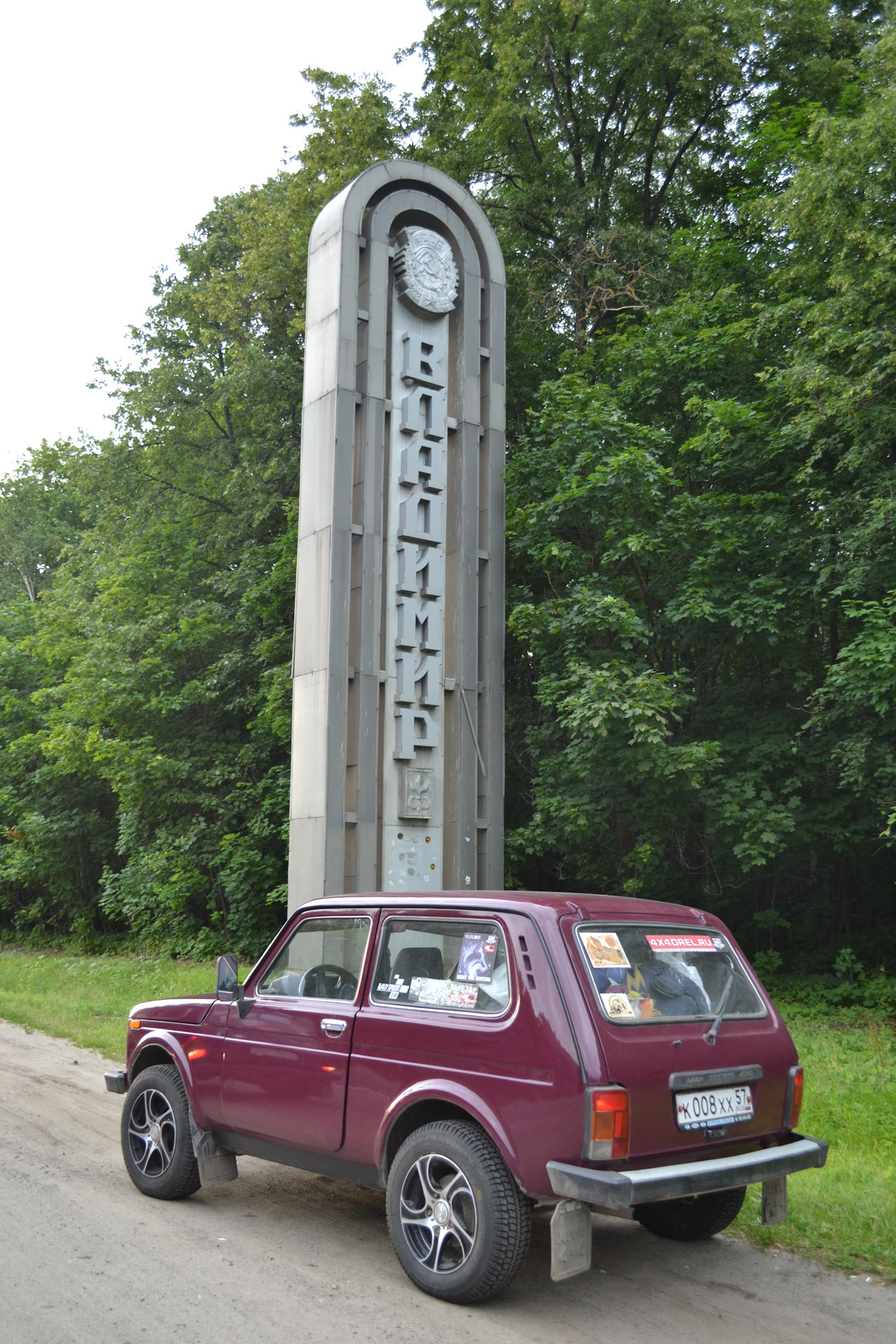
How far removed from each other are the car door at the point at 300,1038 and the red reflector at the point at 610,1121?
1.41 meters

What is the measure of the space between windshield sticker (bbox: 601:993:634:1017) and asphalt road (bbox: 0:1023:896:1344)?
1.22 m

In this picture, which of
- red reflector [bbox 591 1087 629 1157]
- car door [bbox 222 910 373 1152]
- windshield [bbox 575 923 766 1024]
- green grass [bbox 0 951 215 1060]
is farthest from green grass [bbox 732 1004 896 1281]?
green grass [bbox 0 951 215 1060]

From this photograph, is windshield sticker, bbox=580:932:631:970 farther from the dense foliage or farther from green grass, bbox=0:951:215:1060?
green grass, bbox=0:951:215:1060

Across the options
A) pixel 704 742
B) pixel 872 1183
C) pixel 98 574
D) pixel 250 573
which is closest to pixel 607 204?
pixel 250 573

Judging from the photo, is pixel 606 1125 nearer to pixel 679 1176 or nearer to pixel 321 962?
pixel 679 1176

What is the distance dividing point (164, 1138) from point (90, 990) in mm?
12439

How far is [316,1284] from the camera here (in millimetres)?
4836

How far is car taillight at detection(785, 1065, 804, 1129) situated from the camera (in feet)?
16.5

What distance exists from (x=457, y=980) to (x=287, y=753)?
1578 centimetres

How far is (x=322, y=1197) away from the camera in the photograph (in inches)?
246

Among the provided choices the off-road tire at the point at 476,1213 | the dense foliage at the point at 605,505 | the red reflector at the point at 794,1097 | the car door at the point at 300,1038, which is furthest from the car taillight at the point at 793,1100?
the dense foliage at the point at 605,505

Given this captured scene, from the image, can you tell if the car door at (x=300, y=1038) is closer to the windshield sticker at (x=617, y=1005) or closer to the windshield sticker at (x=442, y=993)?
the windshield sticker at (x=442, y=993)

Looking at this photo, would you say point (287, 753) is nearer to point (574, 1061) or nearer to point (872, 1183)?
point (872, 1183)

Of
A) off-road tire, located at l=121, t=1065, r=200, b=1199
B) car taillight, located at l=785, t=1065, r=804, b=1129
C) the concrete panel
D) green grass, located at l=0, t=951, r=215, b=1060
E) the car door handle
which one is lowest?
green grass, located at l=0, t=951, r=215, b=1060
